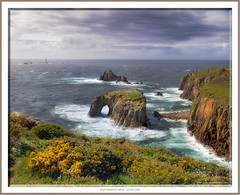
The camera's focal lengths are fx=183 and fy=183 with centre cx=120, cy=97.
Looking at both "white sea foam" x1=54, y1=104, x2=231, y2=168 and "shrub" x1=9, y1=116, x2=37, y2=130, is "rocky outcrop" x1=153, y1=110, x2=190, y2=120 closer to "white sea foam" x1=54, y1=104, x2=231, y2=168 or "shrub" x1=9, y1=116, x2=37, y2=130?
"white sea foam" x1=54, y1=104, x2=231, y2=168

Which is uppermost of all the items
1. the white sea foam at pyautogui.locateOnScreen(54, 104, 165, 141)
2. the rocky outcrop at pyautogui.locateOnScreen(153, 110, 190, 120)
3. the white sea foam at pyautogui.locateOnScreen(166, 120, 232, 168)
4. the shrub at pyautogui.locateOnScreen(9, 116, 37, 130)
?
the shrub at pyautogui.locateOnScreen(9, 116, 37, 130)

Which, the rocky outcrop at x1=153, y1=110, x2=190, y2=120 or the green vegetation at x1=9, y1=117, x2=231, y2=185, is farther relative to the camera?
the rocky outcrop at x1=153, y1=110, x2=190, y2=120

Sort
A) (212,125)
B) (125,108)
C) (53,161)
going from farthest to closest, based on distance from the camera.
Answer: (125,108) < (212,125) < (53,161)

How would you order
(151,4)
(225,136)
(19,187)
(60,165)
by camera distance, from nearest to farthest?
1. (19,187)
2. (60,165)
3. (151,4)
4. (225,136)

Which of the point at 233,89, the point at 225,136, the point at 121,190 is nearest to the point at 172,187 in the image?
the point at 121,190

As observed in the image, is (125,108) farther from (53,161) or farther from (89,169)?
(53,161)

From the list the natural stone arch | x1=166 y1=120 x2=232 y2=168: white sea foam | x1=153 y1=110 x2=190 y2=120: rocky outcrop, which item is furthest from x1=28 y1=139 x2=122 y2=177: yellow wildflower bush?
x1=153 y1=110 x2=190 y2=120: rocky outcrop

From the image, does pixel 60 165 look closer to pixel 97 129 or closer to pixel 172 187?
pixel 172 187

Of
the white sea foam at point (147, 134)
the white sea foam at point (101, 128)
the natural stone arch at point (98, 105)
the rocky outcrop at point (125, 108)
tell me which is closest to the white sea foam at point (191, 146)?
the white sea foam at point (147, 134)

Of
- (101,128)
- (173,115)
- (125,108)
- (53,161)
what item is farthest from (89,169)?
(173,115)
